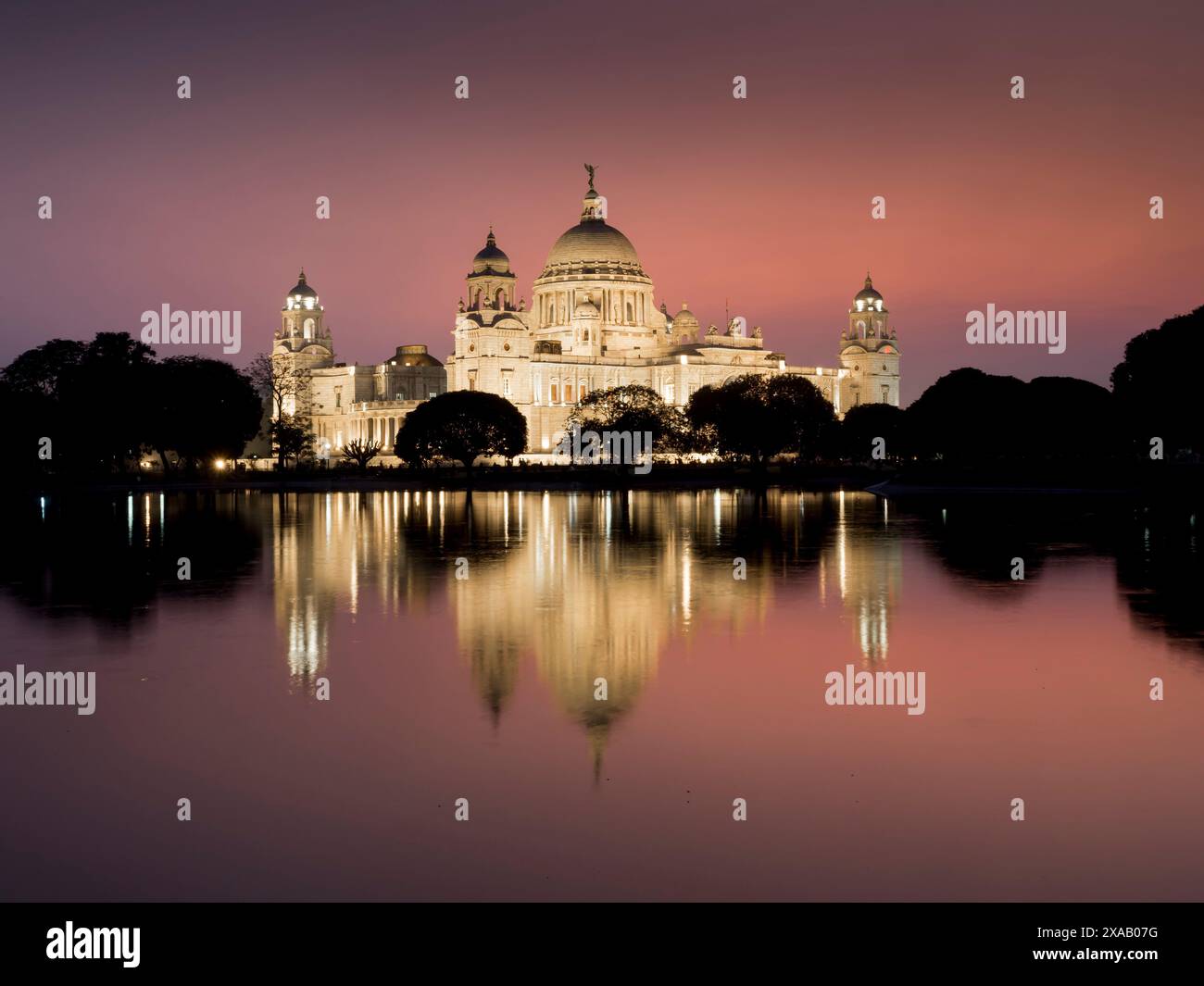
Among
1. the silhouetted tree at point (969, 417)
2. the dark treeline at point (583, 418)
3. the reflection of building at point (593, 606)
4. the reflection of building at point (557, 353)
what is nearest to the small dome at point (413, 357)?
the reflection of building at point (557, 353)

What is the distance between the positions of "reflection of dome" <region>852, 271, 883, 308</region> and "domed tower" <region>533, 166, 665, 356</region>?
114 feet

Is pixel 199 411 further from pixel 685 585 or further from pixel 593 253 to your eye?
pixel 685 585

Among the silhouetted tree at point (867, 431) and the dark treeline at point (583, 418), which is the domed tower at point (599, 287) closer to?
the silhouetted tree at point (867, 431)

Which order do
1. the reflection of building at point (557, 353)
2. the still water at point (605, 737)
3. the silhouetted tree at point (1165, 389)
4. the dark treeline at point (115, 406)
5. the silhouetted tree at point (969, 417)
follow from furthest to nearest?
the reflection of building at point (557, 353) < the silhouetted tree at point (969, 417) < the dark treeline at point (115, 406) < the silhouetted tree at point (1165, 389) < the still water at point (605, 737)

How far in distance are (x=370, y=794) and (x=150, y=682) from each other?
584 cm

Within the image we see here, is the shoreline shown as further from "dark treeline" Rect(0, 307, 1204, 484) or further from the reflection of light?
the reflection of light

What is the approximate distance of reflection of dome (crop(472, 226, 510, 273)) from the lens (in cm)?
15812

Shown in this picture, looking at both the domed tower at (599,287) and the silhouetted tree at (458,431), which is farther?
the domed tower at (599,287)

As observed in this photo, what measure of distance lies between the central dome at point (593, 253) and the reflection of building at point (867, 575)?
11889 cm

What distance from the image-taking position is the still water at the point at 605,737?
9.39 meters

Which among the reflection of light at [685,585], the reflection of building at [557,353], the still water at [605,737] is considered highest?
the reflection of building at [557,353]

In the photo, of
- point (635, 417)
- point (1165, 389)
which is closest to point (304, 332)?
point (635, 417)
